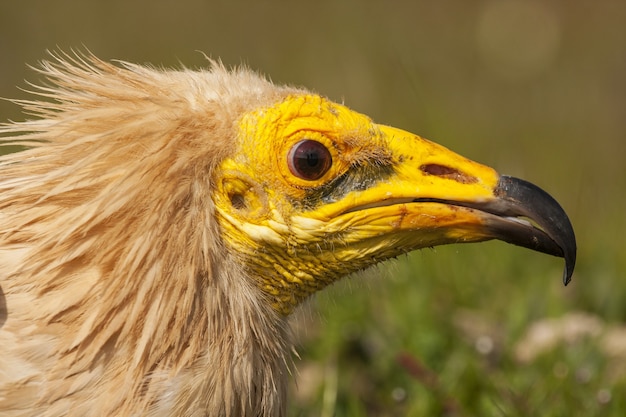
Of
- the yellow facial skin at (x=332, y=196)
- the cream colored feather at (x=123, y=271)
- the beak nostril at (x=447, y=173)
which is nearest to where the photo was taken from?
the cream colored feather at (x=123, y=271)

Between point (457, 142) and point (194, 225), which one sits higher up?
point (457, 142)

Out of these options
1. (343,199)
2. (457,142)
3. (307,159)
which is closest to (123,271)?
(307,159)

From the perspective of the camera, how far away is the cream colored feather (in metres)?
3.44

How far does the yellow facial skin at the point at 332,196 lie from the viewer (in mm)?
3795

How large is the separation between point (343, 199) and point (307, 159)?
0.77 feet

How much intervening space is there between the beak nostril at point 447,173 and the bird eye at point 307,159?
43cm

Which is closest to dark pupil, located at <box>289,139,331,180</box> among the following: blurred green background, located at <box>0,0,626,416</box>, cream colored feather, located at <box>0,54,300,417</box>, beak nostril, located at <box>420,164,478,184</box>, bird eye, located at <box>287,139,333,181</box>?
bird eye, located at <box>287,139,333,181</box>

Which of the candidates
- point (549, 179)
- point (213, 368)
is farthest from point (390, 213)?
point (549, 179)

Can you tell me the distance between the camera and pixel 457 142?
9.23 m

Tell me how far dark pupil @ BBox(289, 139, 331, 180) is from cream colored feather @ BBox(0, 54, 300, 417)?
0.27 m

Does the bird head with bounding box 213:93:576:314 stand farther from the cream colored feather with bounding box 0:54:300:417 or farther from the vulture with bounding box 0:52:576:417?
the cream colored feather with bounding box 0:54:300:417

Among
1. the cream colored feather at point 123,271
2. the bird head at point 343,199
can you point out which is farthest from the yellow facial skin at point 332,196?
the cream colored feather at point 123,271

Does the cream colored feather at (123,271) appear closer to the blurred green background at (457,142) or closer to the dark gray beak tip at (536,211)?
the blurred green background at (457,142)

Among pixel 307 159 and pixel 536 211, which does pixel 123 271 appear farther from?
pixel 536 211
